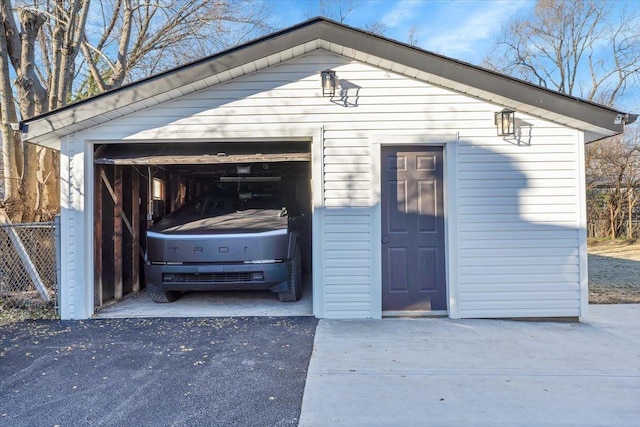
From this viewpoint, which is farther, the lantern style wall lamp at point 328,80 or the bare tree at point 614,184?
the bare tree at point 614,184

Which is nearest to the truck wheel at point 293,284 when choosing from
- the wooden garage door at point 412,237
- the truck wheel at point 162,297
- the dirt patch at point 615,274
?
the wooden garage door at point 412,237

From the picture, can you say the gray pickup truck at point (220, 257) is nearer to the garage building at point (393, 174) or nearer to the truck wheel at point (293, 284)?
the truck wheel at point (293, 284)

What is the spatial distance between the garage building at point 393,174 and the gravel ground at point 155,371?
0.81m

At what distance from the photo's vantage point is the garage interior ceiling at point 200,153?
4.99 metres

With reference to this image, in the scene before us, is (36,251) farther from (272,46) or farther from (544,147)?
(544,147)

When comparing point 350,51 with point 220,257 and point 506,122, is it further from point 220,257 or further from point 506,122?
point 220,257

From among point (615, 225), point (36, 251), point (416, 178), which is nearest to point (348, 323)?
point (416, 178)

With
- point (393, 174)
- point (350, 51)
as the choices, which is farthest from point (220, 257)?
point (350, 51)

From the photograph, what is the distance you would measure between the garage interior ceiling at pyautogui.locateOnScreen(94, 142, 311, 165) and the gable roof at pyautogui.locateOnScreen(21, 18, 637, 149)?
623mm

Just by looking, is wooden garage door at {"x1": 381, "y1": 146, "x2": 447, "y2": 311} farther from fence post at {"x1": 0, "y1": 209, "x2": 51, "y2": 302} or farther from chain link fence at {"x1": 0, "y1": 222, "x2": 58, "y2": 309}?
fence post at {"x1": 0, "y1": 209, "x2": 51, "y2": 302}

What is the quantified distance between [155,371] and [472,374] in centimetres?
263

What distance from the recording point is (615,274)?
27.3 ft

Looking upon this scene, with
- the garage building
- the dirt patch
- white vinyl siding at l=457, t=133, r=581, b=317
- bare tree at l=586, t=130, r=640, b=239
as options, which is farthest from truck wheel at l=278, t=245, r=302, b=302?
bare tree at l=586, t=130, r=640, b=239

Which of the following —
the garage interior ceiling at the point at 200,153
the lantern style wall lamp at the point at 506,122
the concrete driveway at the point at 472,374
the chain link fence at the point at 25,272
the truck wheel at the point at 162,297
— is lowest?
the concrete driveway at the point at 472,374
